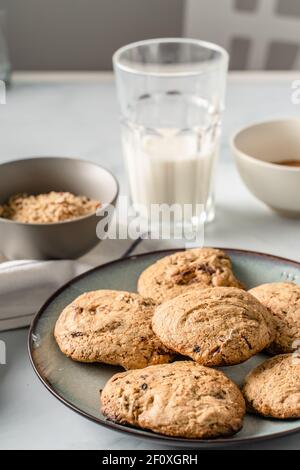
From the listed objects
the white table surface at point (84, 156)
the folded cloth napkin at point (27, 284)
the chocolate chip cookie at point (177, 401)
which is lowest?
the white table surface at point (84, 156)

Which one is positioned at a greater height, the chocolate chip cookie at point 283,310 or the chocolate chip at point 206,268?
the chocolate chip cookie at point 283,310

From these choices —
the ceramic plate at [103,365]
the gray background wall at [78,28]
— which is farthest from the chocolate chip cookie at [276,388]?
the gray background wall at [78,28]

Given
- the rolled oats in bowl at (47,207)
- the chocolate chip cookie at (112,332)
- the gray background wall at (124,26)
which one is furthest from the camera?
the gray background wall at (124,26)

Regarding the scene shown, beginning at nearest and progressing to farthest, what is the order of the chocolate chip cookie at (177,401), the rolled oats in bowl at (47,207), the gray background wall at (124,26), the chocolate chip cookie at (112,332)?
the chocolate chip cookie at (177,401)
the chocolate chip cookie at (112,332)
the rolled oats in bowl at (47,207)
the gray background wall at (124,26)

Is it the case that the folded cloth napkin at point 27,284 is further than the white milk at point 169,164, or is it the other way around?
the white milk at point 169,164

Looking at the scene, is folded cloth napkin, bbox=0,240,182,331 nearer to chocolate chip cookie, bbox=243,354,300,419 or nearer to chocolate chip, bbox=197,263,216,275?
chocolate chip, bbox=197,263,216,275

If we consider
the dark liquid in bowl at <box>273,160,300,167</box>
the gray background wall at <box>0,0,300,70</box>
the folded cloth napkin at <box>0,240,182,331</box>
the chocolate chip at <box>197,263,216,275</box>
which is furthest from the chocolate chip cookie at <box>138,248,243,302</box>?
the gray background wall at <box>0,0,300,70</box>

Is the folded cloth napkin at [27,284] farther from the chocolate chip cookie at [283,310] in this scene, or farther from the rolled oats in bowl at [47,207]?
the chocolate chip cookie at [283,310]
